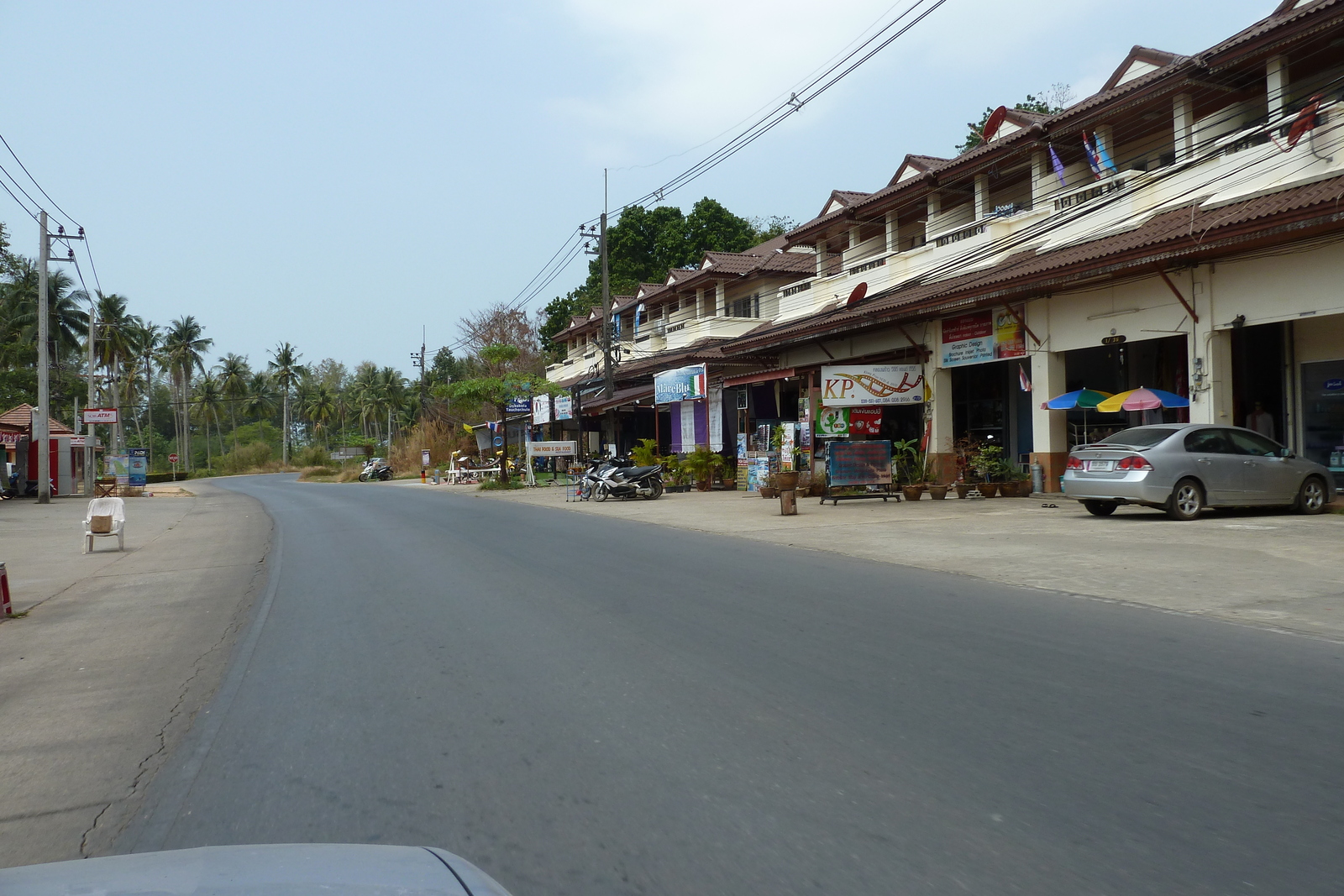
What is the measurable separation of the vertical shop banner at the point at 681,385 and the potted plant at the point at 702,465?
5.76 feet

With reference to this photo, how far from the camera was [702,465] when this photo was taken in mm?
30438

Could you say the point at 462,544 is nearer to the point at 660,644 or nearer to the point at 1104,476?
the point at 660,644

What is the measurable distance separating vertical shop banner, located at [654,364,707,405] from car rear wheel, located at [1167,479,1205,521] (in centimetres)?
1678

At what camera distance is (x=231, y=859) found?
2107 millimetres

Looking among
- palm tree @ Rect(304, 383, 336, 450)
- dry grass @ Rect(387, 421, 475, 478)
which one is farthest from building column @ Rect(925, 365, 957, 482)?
palm tree @ Rect(304, 383, 336, 450)

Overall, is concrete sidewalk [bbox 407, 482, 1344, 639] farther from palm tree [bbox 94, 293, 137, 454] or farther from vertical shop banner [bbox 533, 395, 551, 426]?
palm tree [bbox 94, 293, 137, 454]

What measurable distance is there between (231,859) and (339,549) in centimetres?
1395

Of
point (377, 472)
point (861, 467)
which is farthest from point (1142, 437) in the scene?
point (377, 472)

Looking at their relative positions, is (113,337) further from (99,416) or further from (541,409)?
(541,409)

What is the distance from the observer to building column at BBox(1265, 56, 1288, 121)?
56.7 feet

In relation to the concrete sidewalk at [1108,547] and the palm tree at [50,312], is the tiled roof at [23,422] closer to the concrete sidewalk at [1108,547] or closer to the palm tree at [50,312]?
the palm tree at [50,312]

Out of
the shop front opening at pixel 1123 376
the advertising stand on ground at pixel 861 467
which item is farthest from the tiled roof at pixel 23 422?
the shop front opening at pixel 1123 376

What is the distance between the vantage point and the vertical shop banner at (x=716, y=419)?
1222 inches

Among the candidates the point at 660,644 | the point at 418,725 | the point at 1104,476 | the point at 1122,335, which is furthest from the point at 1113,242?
the point at 418,725
